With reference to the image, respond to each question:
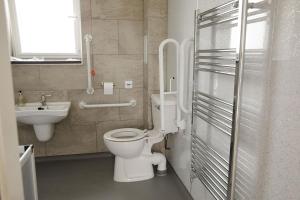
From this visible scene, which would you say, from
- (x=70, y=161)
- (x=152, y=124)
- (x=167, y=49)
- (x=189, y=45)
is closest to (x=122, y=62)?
(x=167, y=49)

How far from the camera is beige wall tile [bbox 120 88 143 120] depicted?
3051 mm

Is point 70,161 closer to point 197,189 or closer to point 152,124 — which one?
point 152,124

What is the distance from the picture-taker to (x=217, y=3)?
5.12 ft

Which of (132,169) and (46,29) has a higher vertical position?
(46,29)

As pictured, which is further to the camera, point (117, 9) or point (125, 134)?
point (117, 9)

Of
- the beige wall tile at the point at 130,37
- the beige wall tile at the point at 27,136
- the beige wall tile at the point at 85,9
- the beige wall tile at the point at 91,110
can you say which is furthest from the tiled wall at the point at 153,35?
the beige wall tile at the point at 27,136

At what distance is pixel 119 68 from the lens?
296cm

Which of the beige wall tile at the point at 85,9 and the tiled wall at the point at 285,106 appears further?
the beige wall tile at the point at 85,9

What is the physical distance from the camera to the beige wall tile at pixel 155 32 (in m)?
2.72

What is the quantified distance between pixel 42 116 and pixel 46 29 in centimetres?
106

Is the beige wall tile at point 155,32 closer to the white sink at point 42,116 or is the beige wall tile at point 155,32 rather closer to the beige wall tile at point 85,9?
the beige wall tile at point 85,9

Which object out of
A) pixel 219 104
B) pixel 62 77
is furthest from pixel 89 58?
pixel 219 104

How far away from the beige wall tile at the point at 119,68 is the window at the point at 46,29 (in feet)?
1.07

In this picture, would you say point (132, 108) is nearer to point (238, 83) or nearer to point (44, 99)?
point (44, 99)
